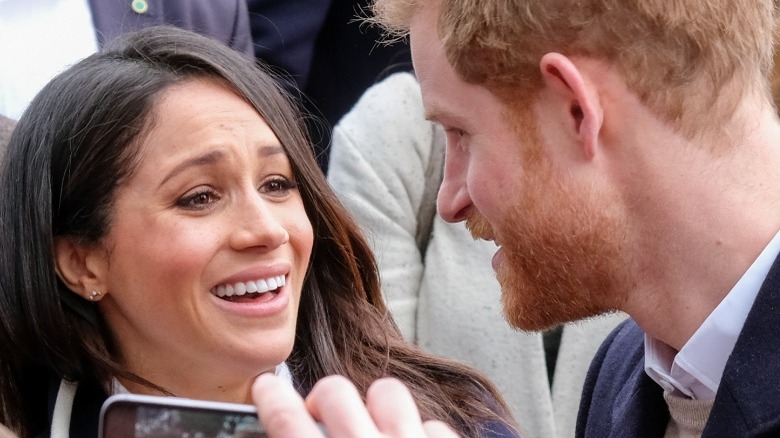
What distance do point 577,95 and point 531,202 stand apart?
0.75 feet

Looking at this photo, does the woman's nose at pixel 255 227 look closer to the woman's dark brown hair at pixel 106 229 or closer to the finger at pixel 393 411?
the woman's dark brown hair at pixel 106 229

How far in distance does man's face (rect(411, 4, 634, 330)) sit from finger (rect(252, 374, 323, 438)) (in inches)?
41.7

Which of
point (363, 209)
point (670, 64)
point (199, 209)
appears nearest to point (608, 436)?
point (670, 64)

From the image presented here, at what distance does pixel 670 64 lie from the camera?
2088 millimetres

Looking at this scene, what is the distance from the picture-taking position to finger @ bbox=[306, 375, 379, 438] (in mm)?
1152

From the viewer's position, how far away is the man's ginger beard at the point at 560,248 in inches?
83.9

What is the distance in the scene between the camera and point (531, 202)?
218 centimetres

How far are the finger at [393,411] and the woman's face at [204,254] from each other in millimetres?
1297

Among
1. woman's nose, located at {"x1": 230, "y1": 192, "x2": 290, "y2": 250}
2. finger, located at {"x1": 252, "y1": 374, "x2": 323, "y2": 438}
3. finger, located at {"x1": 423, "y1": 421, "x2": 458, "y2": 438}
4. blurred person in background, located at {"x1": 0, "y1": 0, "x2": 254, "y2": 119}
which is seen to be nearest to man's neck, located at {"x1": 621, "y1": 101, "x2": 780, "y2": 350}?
woman's nose, located at {"x1": 230, "y1": 192, "x2": 290, "y2": 250}

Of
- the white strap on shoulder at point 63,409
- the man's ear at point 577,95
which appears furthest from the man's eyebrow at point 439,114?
the white strap on shoulder at point 63,409

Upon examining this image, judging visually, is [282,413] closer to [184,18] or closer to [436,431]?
[436,431]

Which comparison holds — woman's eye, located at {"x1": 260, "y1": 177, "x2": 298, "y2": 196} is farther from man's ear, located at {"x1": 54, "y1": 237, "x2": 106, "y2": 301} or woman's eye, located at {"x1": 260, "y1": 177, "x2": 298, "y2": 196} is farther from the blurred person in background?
the blurred person in background

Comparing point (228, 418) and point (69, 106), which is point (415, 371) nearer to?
point (69, 106)

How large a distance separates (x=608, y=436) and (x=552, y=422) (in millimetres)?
993
